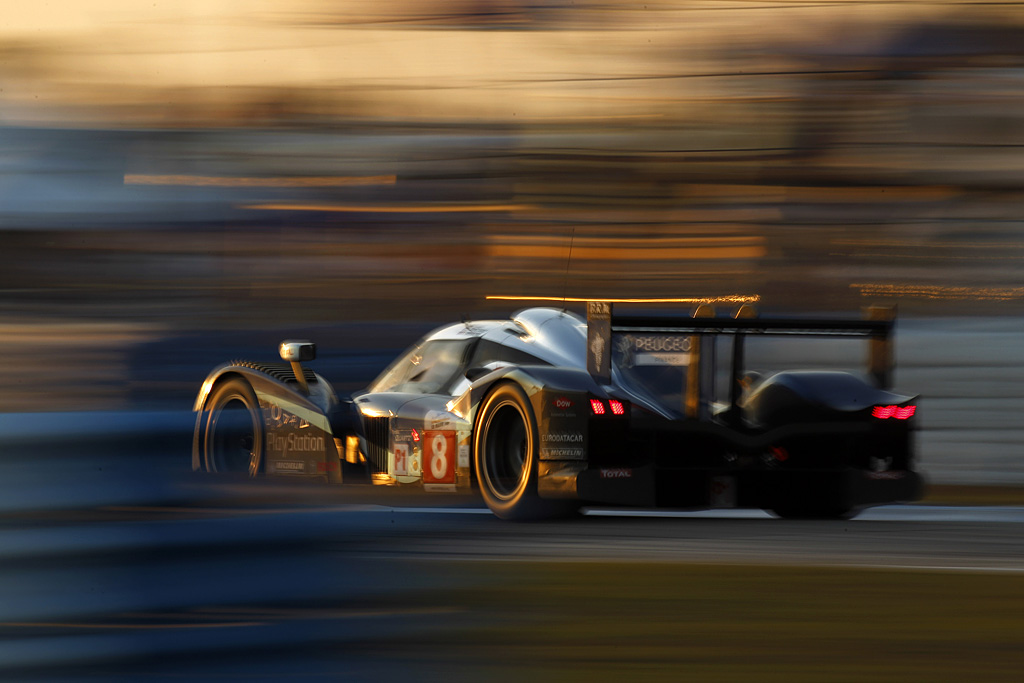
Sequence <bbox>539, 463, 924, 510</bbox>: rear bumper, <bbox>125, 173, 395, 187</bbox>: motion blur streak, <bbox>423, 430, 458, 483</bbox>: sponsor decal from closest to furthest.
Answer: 1. <bbox>125, 173, 395, 187</bbox>: motion blur streak
2. <bbox>539, 463, 924, 510</bbox>: rear bumper
3. <bbox>423, 430, 458, 483</bbox>: sponsor decal

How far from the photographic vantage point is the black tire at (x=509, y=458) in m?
5.12

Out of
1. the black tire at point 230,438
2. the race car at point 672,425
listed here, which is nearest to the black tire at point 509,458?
the race car at point 672,425

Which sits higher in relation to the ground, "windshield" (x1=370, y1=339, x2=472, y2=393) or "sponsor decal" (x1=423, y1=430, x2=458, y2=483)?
"windshield" (x1=370, y1=339, x2=472, y2=393)

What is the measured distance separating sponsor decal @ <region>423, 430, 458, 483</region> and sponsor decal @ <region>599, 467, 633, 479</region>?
75 centimetres

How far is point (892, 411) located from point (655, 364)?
3.10 feet

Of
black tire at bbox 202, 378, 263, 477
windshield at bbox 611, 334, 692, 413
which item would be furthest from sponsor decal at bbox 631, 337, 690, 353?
black tire at bbox 202, 378, 263, 477

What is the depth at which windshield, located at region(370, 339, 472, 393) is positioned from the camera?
Result: 5.88m

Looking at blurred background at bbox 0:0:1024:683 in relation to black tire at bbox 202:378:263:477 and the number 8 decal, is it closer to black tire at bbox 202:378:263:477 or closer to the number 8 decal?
black tire at bbox 202:378:263:477

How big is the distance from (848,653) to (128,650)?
157 cm

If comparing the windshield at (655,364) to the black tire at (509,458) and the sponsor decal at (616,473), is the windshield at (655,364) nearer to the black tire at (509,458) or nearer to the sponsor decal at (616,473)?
the sponsor decal at (616,473)

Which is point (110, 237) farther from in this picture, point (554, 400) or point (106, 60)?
point (554, 400)

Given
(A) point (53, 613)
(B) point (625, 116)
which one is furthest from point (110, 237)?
(B) point (625, 116)

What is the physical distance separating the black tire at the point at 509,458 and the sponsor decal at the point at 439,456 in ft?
0.43

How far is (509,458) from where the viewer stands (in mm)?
5340
